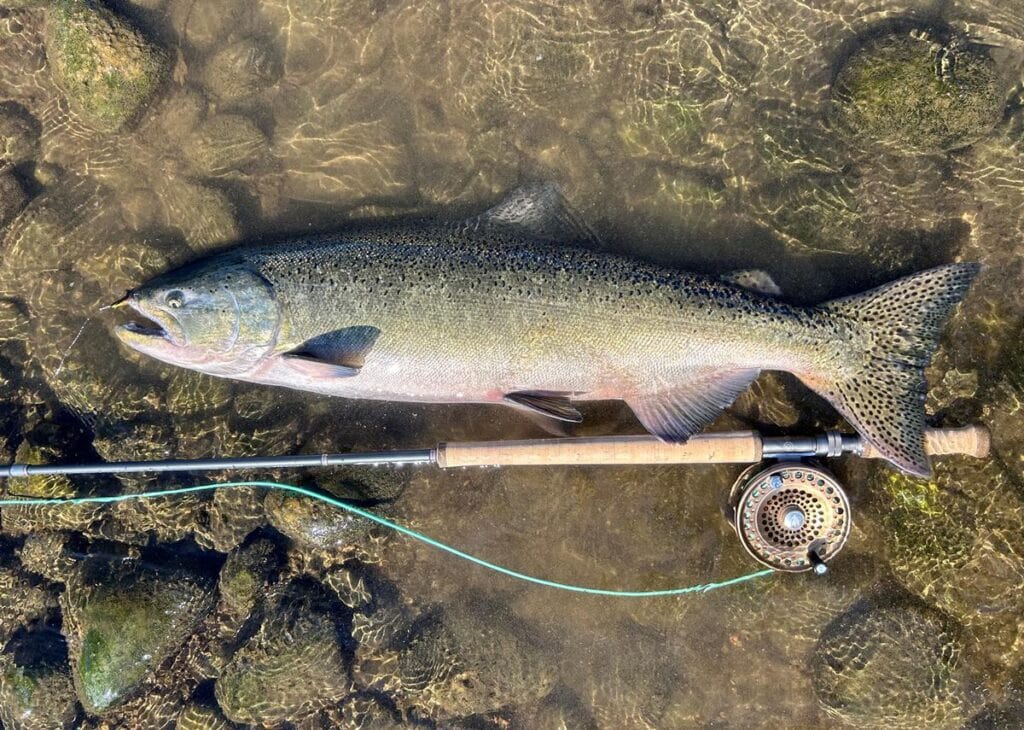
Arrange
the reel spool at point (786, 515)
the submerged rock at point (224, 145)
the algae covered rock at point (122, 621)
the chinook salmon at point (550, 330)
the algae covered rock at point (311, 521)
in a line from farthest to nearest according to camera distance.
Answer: the submerged rock at point (224, 145)
the algae covered rock at point (122, 621)
the algae covered rock at point (311, 521)
the reel spool at point (786, 515)
the chinook salmon at point (550, 330)

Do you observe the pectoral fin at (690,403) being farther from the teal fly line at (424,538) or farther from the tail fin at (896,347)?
the teal fly line at (424,538)

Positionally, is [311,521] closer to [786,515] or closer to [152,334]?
[152,334]

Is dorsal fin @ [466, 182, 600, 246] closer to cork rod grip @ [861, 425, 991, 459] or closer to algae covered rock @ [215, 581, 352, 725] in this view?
cork rod grip @ [861, 425, 991, 459]

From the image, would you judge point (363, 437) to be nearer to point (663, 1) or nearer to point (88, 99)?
point (88, 99)

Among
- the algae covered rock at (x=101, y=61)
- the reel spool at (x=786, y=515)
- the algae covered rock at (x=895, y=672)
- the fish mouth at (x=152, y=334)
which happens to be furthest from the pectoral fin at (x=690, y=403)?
the algae covered rock at (x=101, y=61)

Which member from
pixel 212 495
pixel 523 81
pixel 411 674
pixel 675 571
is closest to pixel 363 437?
pixel 212 495
